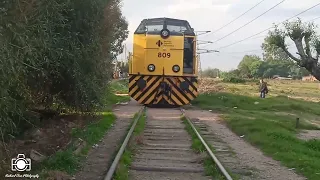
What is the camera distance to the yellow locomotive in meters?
21.1

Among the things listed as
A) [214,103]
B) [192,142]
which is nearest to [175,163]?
[192,142]

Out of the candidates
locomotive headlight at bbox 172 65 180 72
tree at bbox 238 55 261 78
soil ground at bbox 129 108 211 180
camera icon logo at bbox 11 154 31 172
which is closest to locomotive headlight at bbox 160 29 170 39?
locomotive headlight at bbox 172 65 180 72

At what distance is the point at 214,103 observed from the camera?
2702cm

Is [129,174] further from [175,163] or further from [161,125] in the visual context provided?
[161,125]

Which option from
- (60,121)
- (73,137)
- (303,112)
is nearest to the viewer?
(73,137)

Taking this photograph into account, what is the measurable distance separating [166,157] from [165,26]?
40.3 feet

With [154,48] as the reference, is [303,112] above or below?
below

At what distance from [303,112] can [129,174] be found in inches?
762

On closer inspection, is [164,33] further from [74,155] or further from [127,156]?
[74,155]

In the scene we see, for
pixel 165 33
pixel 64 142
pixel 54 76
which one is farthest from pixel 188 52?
pixel 64 142

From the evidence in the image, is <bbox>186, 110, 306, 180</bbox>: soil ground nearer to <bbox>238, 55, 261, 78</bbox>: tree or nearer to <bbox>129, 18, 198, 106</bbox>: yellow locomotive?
<bbox>129, 18, 198, 106</bbox>: yellow locomotive

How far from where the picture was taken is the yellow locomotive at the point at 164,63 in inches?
830

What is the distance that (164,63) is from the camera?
21.3 meters

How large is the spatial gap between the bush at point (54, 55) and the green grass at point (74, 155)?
959mm
